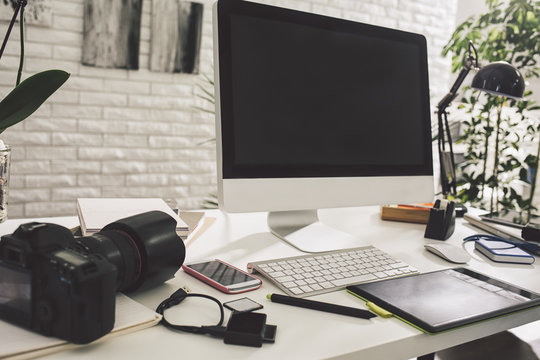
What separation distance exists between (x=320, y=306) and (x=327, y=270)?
135 mm

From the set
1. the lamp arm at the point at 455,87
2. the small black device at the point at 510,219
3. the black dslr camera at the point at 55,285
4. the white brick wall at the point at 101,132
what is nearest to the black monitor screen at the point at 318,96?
the lamp arm at the point at 455,87

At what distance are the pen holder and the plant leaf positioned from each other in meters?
0.83

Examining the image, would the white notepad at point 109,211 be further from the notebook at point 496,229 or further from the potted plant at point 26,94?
the notebook at point 496,229

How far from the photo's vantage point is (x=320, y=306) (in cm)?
59

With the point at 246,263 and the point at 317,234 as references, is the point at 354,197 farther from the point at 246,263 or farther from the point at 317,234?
the point at 246,263

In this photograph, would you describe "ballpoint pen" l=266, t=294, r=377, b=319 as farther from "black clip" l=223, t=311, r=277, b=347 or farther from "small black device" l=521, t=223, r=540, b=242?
"small black device" l=521, t=223, r=540, b=242

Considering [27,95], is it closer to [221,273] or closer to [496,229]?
[221,273]

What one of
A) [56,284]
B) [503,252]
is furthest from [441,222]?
[56,284]

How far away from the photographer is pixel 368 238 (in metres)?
1.00

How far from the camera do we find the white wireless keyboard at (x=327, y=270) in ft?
2.15

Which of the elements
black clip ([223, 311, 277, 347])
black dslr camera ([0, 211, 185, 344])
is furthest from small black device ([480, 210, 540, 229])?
black dslr camera ([0, 211, 185, 344])

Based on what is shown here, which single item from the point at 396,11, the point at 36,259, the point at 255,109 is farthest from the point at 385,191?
the point at 396,11

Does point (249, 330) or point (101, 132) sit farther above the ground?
point (101, 132)

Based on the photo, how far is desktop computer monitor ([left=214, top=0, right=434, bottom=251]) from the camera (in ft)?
2.72
